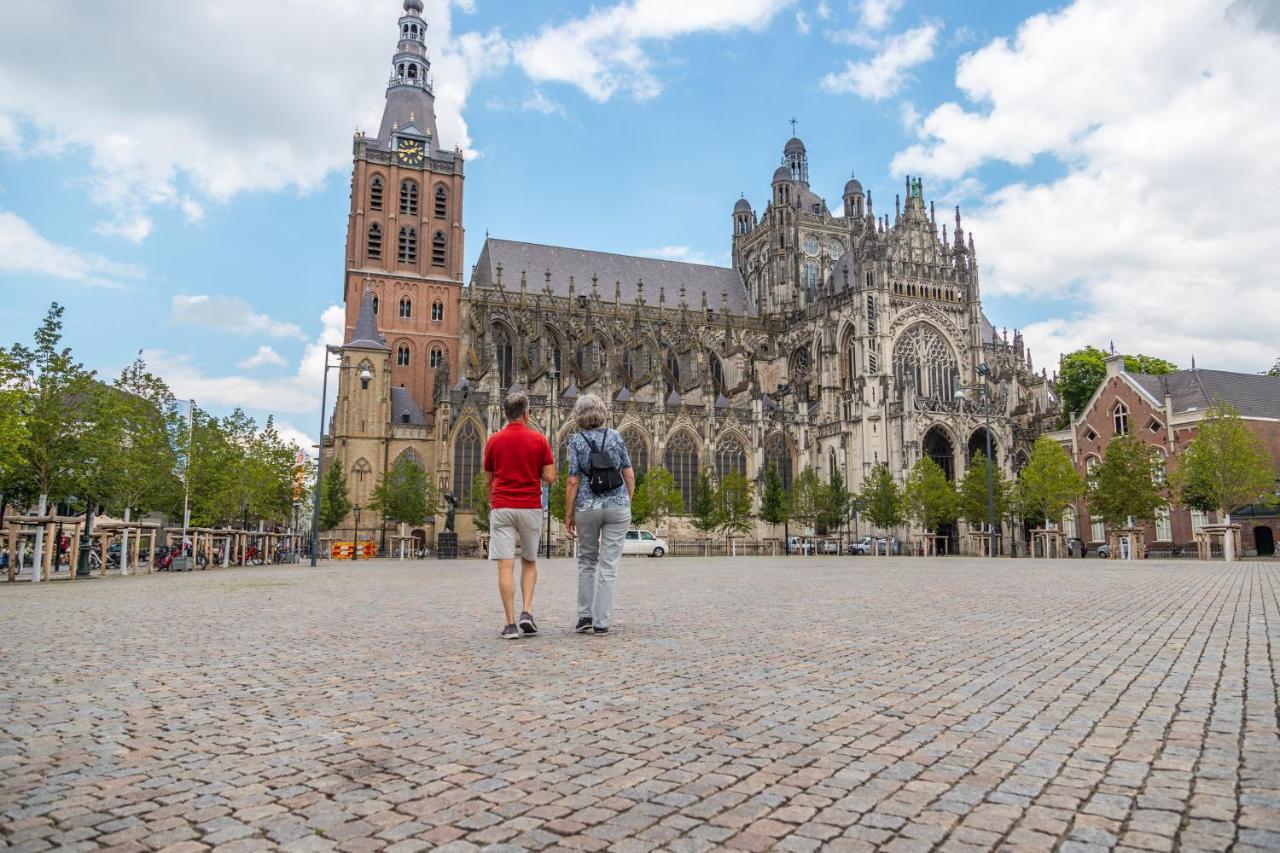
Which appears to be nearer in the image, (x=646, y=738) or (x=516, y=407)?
(x=646, y=738)

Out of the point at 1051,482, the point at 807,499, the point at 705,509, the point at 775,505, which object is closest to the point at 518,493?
the point at 1051,482

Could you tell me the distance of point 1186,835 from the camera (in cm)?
239

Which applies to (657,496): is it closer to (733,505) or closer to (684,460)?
(733,505)

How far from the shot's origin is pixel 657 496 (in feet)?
149

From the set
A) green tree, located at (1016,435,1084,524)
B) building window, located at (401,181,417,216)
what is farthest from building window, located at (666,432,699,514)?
building window, located at (401,181,417,216)

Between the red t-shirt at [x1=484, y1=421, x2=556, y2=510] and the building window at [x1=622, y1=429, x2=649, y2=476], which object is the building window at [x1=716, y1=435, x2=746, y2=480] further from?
the red t-shirt at [x1=484, y1=421, x2=556, y2=510]

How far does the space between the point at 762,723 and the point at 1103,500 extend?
3357 cm

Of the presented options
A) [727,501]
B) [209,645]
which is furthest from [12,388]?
[727,501]

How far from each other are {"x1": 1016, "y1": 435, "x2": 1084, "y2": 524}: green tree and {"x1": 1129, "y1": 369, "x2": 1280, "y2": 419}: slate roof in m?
8.55

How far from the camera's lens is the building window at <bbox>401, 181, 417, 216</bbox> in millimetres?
54625

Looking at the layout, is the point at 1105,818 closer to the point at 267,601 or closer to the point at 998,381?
the point at 267,601

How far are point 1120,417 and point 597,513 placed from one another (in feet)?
147

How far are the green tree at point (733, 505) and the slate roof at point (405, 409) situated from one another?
17.9 m

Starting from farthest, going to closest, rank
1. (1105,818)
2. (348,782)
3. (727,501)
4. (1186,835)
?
(727,501)
(348,782)
(1105,818)
(1186,835)
